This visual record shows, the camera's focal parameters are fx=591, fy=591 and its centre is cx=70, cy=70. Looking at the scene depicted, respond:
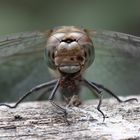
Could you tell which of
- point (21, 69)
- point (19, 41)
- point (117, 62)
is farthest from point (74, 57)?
point (21, 69)

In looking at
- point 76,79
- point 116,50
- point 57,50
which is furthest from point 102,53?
point 57,50

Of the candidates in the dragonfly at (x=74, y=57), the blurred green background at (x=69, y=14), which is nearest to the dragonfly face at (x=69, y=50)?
the dragonfly at (x=74, y=57)

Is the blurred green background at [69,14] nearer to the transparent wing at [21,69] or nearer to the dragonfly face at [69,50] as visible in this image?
the transparent wing at [21,69]

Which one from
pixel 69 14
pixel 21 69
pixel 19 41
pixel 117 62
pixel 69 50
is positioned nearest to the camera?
pixel 69 50

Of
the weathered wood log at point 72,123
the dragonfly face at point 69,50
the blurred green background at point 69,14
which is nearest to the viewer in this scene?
the weathered wood log at point 72,123

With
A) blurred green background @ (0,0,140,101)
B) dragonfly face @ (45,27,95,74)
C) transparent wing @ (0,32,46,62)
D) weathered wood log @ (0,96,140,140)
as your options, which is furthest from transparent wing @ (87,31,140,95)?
weathered wood log @ (0,96,140,140)

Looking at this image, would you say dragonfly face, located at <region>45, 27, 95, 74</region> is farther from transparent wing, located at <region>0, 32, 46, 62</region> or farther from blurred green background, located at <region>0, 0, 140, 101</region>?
blurred green background, located at <region>0, 0, 140, 101</region>

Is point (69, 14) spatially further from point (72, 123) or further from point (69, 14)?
point (72, 123)
